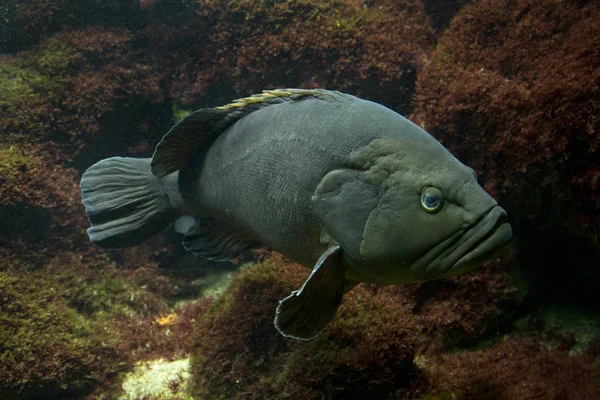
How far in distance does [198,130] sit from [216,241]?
3.79ft

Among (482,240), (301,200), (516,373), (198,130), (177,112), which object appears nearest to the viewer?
(482,240)

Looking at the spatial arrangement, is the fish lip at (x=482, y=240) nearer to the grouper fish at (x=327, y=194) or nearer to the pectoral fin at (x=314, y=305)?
the grouper fish at (x=327, y=194)

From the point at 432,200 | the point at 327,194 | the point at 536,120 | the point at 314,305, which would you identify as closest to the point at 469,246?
the point at 432,200

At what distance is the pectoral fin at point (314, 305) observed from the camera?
2.56 meters

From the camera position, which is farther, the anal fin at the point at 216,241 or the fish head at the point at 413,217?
the anal fin at the point at 216,241

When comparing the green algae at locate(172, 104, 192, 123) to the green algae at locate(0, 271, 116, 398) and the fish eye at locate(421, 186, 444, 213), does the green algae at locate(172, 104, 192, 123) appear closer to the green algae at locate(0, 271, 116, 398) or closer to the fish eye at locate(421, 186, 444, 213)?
the green algae at locate(0, 271, 116, 398)

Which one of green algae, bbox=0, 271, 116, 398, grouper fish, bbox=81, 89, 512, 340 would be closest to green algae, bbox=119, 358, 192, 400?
green algae, bbox=0, 271, 116, 398

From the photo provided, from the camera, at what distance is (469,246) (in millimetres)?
2213

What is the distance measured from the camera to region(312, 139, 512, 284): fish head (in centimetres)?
222

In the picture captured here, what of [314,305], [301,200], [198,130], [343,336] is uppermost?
[301,200]

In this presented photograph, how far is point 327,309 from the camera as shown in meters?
2.69

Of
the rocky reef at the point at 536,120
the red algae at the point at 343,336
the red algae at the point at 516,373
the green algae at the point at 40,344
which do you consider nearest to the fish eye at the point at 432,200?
the red algae at the point at 343,336

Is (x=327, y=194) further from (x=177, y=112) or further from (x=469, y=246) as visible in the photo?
(x=177, y=112)

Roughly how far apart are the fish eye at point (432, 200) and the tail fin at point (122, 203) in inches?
117
